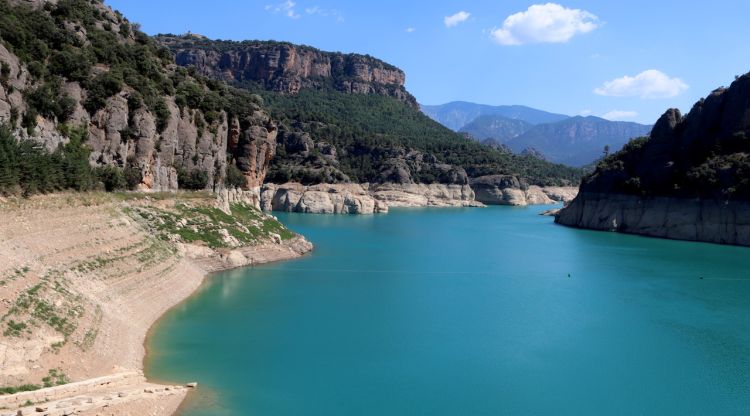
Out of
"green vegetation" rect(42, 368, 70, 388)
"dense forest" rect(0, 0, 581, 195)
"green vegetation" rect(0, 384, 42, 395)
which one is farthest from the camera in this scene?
"dense forest" rect(0, 0, 581, 195)

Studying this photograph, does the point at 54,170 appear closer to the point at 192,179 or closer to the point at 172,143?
the point at 172,143

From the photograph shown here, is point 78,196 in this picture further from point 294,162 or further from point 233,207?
point 294,162

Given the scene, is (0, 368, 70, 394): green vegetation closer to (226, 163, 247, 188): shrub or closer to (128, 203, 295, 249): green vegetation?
(128, 203, 295, 249): green vegetation

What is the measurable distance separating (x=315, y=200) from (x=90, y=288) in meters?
82.9

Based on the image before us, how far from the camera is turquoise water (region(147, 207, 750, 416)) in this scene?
2055cm

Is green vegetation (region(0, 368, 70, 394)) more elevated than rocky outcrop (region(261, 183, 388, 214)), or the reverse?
rocky outcrop (region(261, 183, 388, 214))

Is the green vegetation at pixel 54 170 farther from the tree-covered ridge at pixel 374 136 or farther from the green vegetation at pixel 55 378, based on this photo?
the tree-covered ridge at pixel 374 136

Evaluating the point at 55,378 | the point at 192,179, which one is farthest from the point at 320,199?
the point at 55,378

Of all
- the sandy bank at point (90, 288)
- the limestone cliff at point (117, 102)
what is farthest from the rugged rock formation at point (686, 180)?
the sandy bank at point (90, 288)

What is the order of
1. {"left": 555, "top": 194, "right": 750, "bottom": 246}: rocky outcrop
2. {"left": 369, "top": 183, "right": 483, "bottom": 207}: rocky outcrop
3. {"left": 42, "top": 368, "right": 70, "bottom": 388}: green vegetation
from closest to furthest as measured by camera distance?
{"left": 42, "top": 368, "right": 70, "bottom": 388}: green vegetation < {"left": 555, "top": 194, "right": 750, "bottom": 246}: rocky outcrop < {"left": 369, "top": 183, "right": 483, "bottom": 207}: rocky outcrop

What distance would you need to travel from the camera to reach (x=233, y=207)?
51688 mm

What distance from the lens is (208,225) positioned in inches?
1732

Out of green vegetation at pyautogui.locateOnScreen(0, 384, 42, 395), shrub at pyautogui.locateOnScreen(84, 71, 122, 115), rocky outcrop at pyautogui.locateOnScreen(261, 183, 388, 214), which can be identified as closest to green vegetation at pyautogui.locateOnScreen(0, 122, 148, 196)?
shrub at pyautogui.locateOnScreen(84, 71, 122, 115)

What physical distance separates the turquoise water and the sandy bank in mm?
1483
